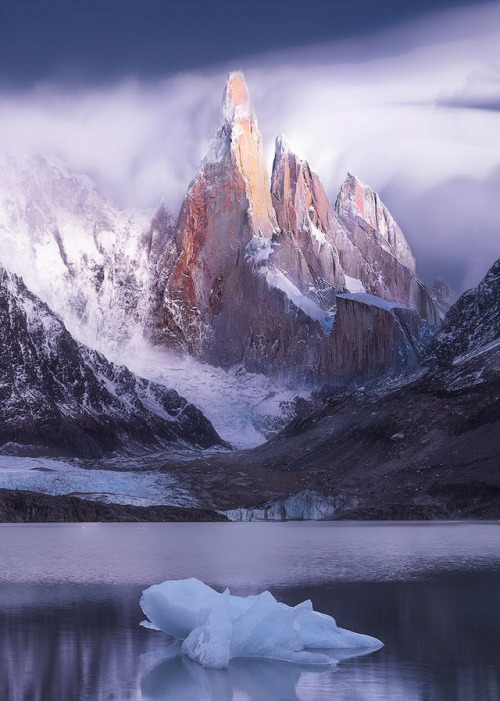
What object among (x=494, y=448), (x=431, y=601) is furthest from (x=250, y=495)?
(x=431, y=601)

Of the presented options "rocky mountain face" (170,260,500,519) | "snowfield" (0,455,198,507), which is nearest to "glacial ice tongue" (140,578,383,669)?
"rocky mountain face" (170,260,500,519)

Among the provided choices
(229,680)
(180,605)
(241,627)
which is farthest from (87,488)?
(229,680)

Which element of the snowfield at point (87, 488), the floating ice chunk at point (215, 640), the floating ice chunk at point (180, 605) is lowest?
the floating ice chunk at point (215, 640)

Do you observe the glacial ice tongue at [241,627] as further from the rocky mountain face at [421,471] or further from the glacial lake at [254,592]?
the rocky mountain face at [421,471]

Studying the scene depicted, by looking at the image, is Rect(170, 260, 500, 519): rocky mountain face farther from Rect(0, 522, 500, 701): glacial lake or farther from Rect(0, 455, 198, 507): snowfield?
Rect(0, 522, 500, 701): glacial lake

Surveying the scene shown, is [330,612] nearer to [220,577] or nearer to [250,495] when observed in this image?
[220,577]

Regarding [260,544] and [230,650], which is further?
[260,544]

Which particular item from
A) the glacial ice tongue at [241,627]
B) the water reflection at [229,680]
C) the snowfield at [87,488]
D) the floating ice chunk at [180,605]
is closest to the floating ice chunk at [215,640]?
the glacial ice tongue at [241,627]
